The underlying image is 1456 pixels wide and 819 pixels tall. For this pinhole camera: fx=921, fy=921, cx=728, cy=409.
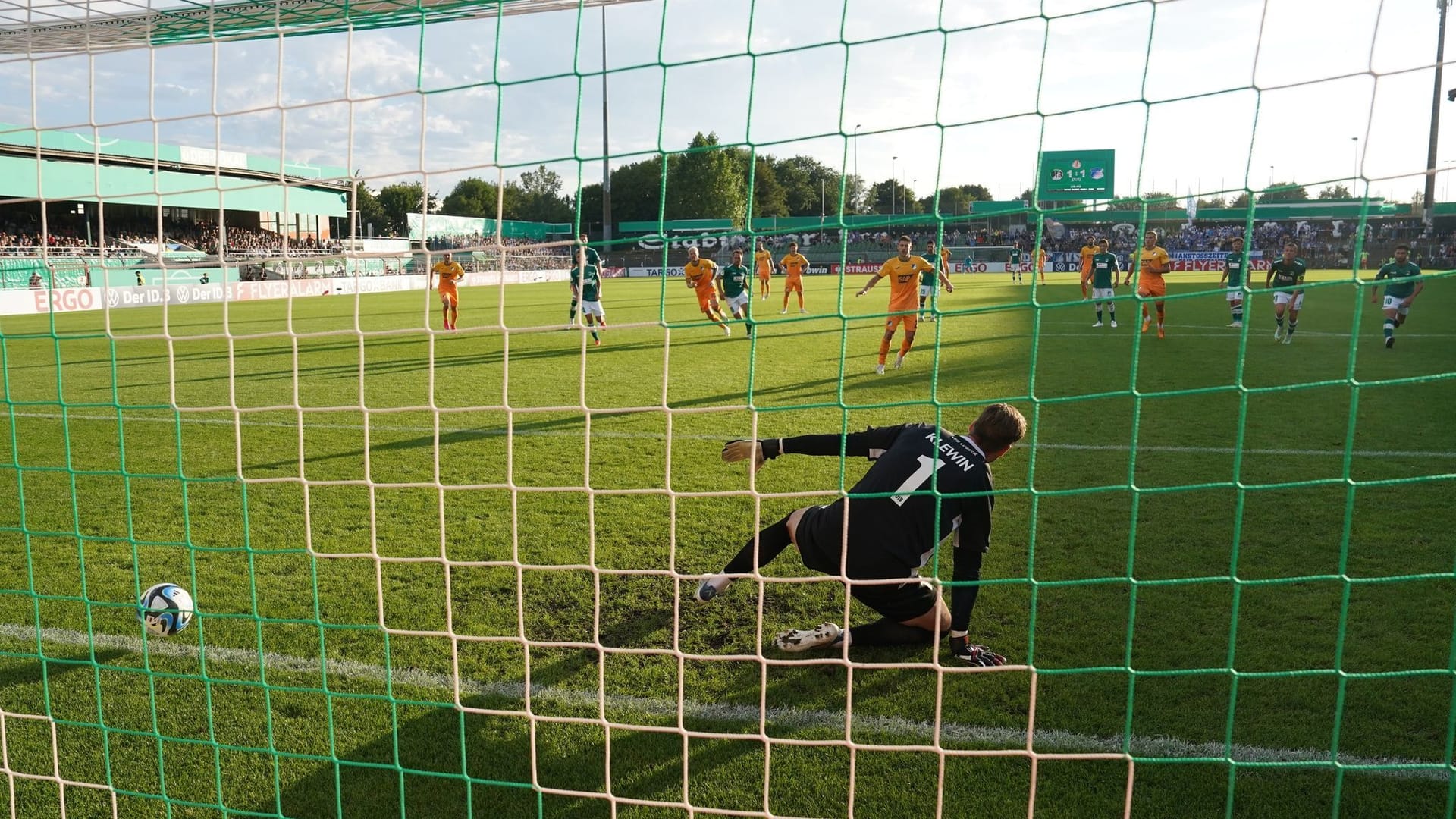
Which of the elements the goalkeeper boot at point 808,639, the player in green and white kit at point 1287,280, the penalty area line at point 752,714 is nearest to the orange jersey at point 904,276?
the player in green and white kit at point 1287,280

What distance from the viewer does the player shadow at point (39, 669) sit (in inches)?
140

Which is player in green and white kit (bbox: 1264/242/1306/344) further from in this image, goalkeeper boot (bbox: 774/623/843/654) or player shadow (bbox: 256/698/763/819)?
player shadow (bbox: 256/698/763/819)

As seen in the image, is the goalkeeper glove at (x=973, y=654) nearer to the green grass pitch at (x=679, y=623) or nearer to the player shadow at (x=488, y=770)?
the green grass pitch at (x=679, y=623)

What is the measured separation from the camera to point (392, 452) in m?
7.32

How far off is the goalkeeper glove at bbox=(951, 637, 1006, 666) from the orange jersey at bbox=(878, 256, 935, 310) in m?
7.41

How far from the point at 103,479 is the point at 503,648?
4226 millimetres

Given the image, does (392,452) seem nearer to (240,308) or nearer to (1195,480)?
(1195,480)

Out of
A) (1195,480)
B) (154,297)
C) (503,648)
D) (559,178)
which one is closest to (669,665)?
(503,648)

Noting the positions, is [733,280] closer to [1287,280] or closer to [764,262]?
[764,262]

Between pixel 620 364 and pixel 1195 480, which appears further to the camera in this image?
pixel 620 364

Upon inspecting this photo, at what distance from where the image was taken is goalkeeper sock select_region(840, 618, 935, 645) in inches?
148

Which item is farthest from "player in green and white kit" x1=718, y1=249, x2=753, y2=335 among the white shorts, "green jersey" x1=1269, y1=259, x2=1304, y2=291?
the white shorts

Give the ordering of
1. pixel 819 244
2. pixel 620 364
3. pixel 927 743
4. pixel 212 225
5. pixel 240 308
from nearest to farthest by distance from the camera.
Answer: pixel 927 743, pixel 620 364, pixel 240 308, pixel 212 225, pixel 819 244

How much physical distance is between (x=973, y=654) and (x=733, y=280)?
13.3 meters
